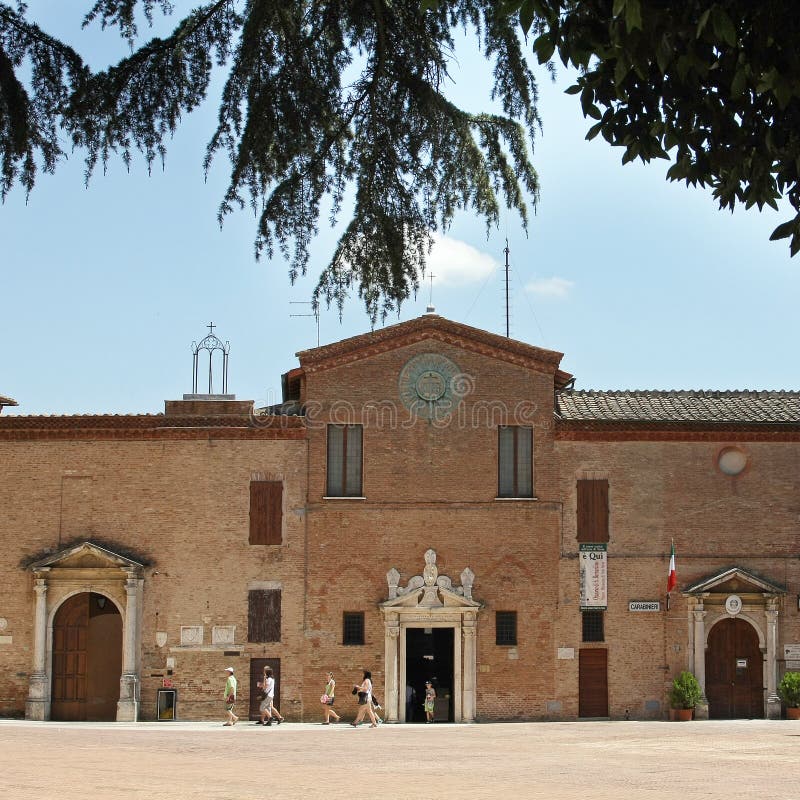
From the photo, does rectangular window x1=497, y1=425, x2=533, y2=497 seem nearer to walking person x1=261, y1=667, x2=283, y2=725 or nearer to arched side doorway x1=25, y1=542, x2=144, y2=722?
walking person x1=261, y1=667, x2=283, y2=725

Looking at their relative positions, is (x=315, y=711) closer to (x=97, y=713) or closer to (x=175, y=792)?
(x=97, y=713)

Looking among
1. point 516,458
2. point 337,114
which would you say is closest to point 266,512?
point 516,458

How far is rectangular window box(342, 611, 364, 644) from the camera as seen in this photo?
30312mm

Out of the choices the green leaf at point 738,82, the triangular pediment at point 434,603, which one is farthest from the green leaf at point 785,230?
the triangular pediment at point 434,603

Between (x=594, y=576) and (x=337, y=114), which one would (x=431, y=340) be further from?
(x=337, y=114)

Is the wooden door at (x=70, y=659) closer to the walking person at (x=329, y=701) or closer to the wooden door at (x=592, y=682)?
the walking person at (x=329, y=701)

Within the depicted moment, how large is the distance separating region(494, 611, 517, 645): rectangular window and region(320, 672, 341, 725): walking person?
12.6 ft

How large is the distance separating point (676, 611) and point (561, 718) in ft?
11.6

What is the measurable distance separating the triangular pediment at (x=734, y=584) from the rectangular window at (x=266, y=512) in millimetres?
9313

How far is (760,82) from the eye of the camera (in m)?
6.90

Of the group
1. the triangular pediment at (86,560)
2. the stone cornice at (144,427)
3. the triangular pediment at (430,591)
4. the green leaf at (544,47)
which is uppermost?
the stone cornice at (144,427)

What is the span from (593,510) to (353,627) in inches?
238

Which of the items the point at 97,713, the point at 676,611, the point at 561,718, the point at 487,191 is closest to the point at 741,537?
the point at 676,611

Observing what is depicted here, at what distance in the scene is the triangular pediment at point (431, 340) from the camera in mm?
30984
